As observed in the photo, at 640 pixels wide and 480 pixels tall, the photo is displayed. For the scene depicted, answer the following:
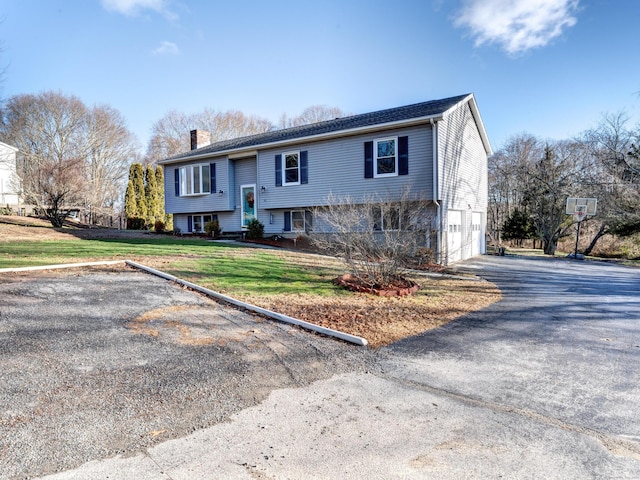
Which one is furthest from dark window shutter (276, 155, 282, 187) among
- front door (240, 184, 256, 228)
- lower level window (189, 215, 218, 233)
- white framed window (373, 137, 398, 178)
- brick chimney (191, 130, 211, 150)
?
brick chimney (191, 130, 211, 150)

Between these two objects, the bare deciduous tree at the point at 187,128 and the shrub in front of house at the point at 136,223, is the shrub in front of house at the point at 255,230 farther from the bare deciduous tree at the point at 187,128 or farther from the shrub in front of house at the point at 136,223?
the bare deciduous tree at the point at 187,128

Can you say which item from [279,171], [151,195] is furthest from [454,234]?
[151,195]

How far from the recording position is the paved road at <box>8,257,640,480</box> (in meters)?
2.48

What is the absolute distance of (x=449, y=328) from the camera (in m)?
6.04

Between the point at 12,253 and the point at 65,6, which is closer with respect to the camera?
the point at 12,253

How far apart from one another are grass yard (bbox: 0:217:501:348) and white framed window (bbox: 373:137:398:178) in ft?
14.1

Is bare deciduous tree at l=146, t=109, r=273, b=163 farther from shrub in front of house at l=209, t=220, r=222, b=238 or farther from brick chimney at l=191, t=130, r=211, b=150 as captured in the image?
shrub in front of house at l=209, t=220, r=222, b=238

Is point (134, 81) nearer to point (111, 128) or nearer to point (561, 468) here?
point (111, 128)

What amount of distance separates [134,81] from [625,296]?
75.8 feet

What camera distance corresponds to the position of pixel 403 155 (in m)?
14.1

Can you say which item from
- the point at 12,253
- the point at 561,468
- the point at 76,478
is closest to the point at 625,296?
the point at 561,468

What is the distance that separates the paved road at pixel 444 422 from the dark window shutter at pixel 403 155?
936 cm

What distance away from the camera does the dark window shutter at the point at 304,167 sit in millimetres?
16344

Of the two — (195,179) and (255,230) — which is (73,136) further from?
(255,230)
